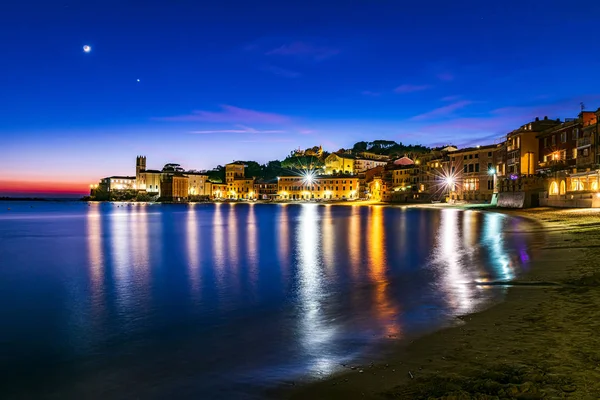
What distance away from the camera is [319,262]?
2192 cm

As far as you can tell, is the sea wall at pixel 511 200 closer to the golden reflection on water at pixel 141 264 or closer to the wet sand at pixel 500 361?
the golden reflection on water at pixel 141 264

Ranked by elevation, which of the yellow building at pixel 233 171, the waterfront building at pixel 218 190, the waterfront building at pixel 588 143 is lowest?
the waterfront building at pixel 218 190

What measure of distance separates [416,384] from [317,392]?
1.51m

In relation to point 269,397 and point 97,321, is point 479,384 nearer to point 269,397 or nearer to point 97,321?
point 269,397

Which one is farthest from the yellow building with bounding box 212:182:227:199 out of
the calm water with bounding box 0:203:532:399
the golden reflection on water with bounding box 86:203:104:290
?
the calm water with bounding box 0:203:532:399

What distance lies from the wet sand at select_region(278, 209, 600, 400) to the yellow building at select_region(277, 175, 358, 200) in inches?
5775

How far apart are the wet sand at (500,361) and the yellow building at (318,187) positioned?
481 feet

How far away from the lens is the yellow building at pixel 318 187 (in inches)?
6201

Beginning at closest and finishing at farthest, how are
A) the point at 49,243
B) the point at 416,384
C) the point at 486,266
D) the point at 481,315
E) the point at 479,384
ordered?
the point at 479,384, the point at 416,384, the point at 481,315, the point at 486,266, the point at 49,243

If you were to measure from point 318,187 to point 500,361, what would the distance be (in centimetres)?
15514

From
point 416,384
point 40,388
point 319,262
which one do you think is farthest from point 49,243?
point 416,384

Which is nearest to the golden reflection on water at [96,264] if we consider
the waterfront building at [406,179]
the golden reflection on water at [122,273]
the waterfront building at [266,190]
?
the golden reflection on water at [122,273]

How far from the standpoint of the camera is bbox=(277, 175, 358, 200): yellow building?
517ft

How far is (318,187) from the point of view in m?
162
